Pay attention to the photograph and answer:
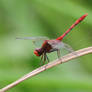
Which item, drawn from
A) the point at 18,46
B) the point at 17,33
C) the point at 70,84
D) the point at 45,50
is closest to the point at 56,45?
the point at 45,50

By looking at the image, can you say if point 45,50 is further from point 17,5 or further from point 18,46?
point 17,5

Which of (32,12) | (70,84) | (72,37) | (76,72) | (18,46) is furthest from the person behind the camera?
(32,12)

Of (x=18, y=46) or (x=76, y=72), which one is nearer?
(x=76, y=72)

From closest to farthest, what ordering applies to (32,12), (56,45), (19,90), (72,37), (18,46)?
(56,45), (19,90), (18,46), (72,37), (32,12)

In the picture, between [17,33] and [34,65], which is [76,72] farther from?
[17,33]

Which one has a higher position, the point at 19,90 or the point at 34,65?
the point at 34,65

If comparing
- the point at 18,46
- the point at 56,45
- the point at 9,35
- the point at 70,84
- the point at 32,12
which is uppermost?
the point at 32,12
